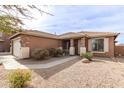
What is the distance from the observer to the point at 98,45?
1568 cm

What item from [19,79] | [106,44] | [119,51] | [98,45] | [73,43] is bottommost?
[19,79]

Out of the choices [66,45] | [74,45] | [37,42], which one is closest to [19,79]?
[37,42]

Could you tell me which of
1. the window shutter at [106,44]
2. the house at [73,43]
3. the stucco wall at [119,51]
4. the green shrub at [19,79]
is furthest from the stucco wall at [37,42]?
the green shrub at [19,79]

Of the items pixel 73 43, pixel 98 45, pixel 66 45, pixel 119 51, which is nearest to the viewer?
pixel 98 45

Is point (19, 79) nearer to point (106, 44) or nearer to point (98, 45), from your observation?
point (106, 44)

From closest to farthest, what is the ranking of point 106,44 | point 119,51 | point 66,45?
point 106,44 → point 119,51 → point 66,45

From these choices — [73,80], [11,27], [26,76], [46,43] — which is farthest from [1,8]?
[46,43]

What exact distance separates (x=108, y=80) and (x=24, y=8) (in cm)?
471

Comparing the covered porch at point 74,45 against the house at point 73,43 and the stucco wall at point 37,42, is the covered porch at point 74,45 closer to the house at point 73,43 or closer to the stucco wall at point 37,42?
the house at point 73,43

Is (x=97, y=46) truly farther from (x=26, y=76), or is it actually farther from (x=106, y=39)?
(x=26, y=76)

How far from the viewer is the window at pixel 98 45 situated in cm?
1545

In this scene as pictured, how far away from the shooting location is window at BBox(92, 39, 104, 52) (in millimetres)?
15450

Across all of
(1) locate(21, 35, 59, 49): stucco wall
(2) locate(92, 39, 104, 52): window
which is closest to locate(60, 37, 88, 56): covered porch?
(2) locate(92, 39, 104, 52): window
